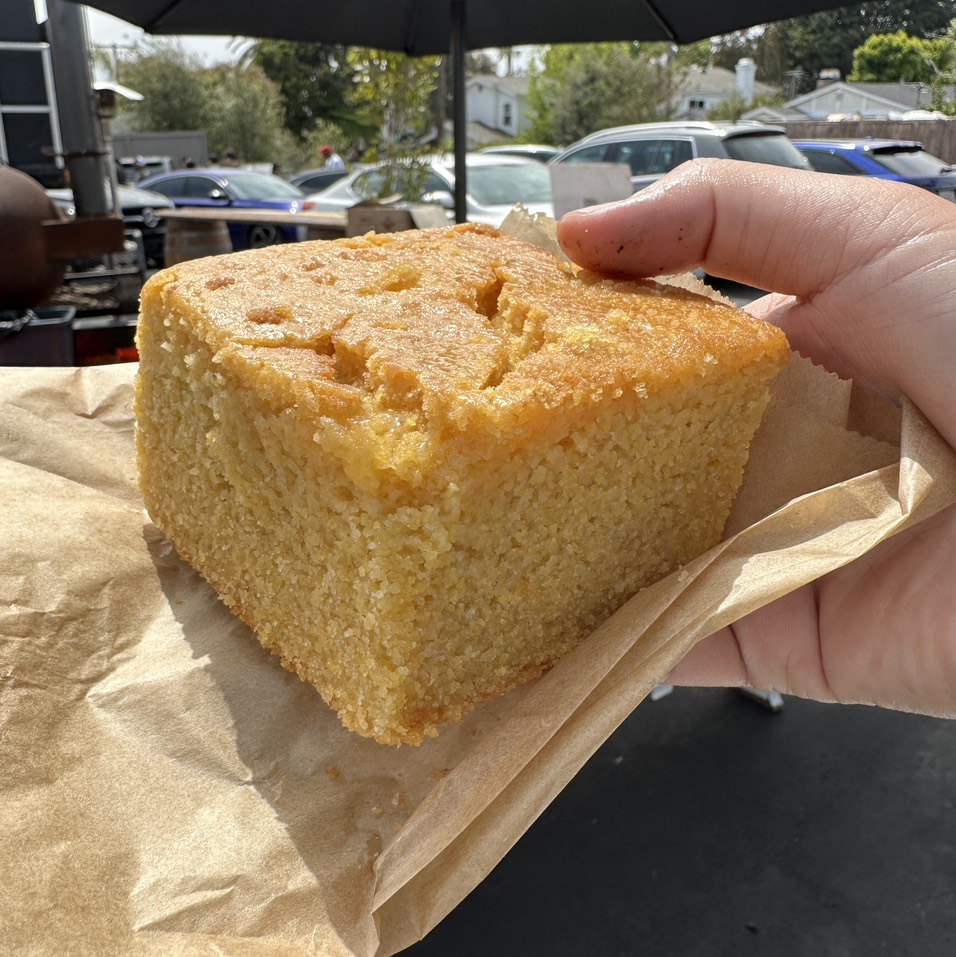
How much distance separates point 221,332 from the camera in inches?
49.2

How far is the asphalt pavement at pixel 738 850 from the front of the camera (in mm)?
2197

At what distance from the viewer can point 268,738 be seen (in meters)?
1.39

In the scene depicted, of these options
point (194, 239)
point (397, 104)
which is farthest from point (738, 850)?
point (397, 104)

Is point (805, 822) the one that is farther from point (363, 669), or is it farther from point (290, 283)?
point (290, 283)

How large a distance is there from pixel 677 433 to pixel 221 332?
733 mm

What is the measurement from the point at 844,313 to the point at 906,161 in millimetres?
9191

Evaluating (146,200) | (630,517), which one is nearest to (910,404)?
(630,517)

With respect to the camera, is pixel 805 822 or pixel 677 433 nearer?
pixel 677 433

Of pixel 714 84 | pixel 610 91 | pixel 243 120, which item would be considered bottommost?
pixel 243 120

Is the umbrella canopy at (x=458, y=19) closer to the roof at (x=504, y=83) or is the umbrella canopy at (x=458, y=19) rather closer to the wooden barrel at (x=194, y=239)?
the wooden barrel at (x=194, y=239)

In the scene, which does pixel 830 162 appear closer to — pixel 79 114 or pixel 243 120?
pixel 79 114

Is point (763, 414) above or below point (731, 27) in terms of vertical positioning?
below

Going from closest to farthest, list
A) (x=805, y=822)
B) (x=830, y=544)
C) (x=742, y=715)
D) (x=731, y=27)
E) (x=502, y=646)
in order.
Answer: (x=830, y=544) < (x=502, y=646) < (x=805, y=822) < (x=742, y=715) < (x=731, y=27)

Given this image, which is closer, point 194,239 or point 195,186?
point 194,239
